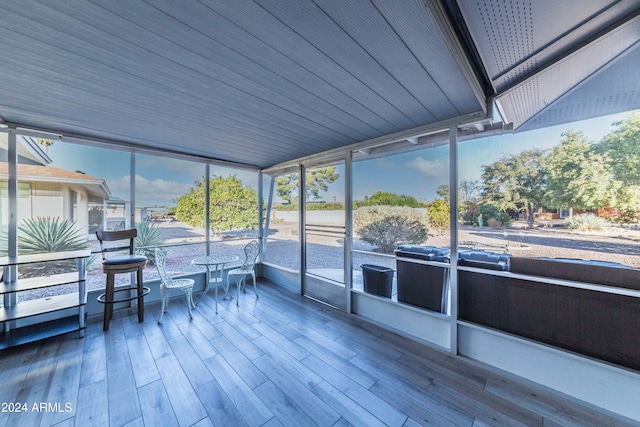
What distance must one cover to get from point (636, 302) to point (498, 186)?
1.18 meters

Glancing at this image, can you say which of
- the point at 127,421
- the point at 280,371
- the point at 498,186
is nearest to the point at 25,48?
the point at 127,421

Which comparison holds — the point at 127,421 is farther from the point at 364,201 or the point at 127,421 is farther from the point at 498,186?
the point at 498,186

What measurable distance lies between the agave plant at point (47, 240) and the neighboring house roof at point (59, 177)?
48 cm

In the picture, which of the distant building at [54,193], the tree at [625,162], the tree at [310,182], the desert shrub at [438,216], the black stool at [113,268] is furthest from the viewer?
the tree at [310,182]

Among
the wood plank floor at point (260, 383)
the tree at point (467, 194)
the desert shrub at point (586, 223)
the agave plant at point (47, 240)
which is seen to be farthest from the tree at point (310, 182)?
the agave plant at point (47, 240)

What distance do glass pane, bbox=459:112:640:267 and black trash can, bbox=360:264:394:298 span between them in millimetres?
949

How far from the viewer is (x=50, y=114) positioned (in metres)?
2.34

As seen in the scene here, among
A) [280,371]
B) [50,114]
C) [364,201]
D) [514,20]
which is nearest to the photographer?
[514,20]

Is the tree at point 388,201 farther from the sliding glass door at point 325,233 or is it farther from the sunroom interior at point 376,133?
the sliding glass door at point 325,233

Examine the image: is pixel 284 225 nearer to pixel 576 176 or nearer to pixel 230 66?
pixel 230 66

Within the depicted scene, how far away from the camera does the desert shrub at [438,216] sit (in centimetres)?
250

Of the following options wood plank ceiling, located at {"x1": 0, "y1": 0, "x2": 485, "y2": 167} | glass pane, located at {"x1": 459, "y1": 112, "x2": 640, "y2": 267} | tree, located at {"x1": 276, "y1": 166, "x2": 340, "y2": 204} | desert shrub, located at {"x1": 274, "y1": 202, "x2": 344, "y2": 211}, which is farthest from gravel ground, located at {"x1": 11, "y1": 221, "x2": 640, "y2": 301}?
wood plank ceiling, located at {"x1": 0, "y1": 0, "x2": 485, "y2": 167}

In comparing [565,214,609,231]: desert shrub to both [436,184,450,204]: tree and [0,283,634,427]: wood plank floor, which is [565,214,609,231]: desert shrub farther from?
[0,283,634,427]: wood plank floor

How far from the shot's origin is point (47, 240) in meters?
2.96
